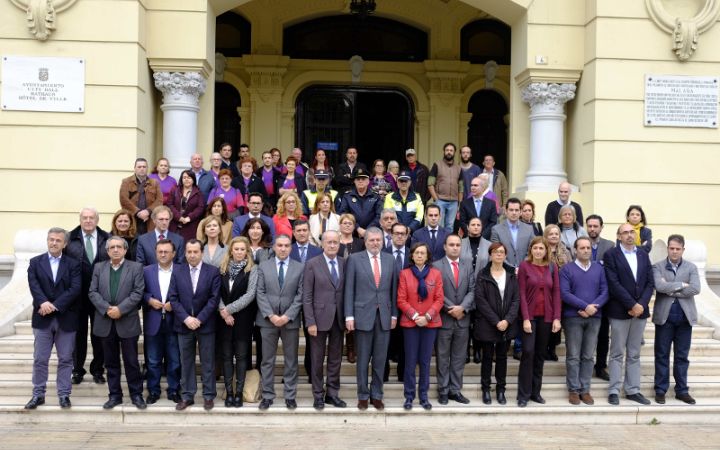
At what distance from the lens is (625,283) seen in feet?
27.6

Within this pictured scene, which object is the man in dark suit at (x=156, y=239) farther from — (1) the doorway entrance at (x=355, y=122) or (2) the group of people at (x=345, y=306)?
(1) the doorway entrance at (x=355, y=122)

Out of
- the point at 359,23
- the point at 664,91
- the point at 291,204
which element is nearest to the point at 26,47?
the point at 291,204

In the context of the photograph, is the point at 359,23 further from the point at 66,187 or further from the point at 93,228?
the point at 93,228

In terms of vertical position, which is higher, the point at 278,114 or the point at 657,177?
the point at 278,114

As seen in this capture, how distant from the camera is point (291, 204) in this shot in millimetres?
9273

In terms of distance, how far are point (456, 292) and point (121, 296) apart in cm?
321

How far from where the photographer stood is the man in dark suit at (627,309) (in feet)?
27.5

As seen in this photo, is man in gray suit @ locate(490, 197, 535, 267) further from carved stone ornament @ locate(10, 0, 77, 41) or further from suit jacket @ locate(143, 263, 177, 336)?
carved stone ornament @ locate(10, 0, 77, 41)

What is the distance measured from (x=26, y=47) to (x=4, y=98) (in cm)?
71

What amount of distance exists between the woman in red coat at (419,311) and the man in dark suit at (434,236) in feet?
2.49

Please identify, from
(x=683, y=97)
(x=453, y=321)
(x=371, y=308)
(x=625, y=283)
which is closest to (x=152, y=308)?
(x=371, y=308)

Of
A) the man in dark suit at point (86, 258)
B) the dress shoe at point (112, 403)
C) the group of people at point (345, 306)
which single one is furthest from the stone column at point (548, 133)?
the dress shoe at point (112, 403)

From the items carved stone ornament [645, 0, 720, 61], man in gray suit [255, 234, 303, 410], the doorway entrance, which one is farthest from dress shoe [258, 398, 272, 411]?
the doorway entrance

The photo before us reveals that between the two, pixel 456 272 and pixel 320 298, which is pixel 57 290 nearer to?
pixel 320 298
